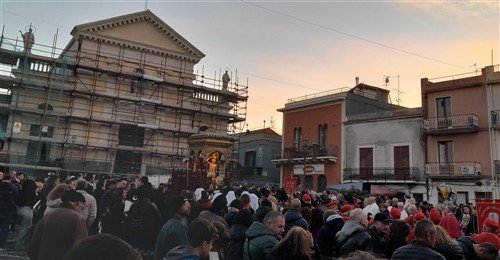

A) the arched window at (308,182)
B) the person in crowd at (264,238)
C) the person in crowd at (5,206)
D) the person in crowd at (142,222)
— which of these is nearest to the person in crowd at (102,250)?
the person in crowd at (264,238)

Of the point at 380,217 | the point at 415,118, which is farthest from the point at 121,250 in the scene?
the point at 415,118

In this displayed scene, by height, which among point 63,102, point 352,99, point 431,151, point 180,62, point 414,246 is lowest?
point 414,246

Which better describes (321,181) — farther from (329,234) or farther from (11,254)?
(329,234)

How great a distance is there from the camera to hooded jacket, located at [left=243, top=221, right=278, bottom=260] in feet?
14.3

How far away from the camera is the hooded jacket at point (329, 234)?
5.68 meters

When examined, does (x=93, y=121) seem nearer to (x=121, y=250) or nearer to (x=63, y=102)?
(x=63, y=102)

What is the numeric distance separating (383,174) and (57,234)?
28307 mm

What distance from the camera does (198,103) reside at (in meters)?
33.8

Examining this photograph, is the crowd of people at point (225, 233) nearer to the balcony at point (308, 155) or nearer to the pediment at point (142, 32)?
the pediment at point (142, 32)

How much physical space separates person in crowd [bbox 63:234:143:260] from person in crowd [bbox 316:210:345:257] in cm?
438

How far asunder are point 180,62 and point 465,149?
77.4 ft

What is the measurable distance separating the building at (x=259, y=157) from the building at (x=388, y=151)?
32.0 ft

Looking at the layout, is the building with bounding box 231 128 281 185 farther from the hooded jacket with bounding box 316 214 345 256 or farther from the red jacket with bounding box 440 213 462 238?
the hooded jacket with bounding box 316 214 345 256

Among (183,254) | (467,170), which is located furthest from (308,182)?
(183,254)
